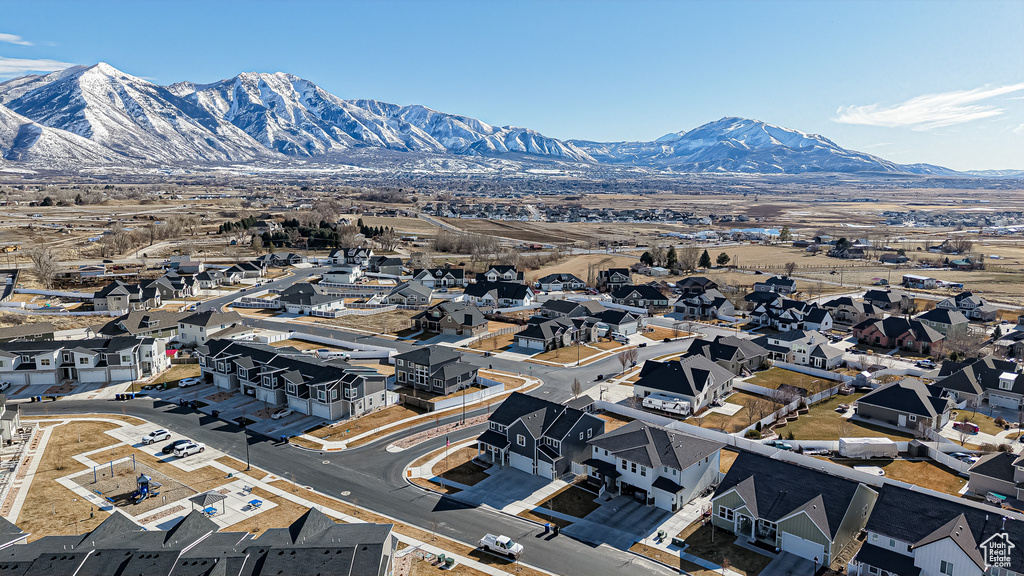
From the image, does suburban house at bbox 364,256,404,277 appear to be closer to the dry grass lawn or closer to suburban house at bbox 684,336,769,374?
suburban house at bbox 684,336,769,374

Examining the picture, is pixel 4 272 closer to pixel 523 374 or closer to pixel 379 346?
pixel 379 346

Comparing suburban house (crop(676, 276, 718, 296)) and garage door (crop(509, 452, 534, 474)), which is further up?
suburban house (crop(676, 276, 718, 296))

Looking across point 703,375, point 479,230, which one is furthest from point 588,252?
point 703,375

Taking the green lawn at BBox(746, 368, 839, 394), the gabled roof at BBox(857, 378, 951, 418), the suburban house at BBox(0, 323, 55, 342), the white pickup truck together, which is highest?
the gabled roof at BBox(857, 378, 951, 418)

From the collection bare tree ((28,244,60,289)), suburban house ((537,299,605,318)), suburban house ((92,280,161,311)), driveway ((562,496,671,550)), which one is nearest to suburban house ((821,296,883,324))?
suburban house ((537,299,605,318))

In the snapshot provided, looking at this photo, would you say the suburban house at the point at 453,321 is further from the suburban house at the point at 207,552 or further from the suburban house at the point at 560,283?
the suburban house at the point at 207,552

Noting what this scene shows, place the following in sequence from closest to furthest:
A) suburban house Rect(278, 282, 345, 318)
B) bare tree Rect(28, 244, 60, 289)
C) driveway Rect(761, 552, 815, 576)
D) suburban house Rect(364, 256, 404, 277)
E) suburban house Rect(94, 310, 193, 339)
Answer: driveway Rect(761, 552, 815, 576) → suburban house Rect(94, 310, 193, 339) → suburban house Rect(278, 282, 345, 318) → bare tree Rect(28, 244, 60, 289) → suburban house Rect(364, 256, 404, 277)

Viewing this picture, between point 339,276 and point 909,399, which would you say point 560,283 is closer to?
point 339,276

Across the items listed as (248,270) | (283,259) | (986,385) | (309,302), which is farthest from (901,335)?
(283,259)
